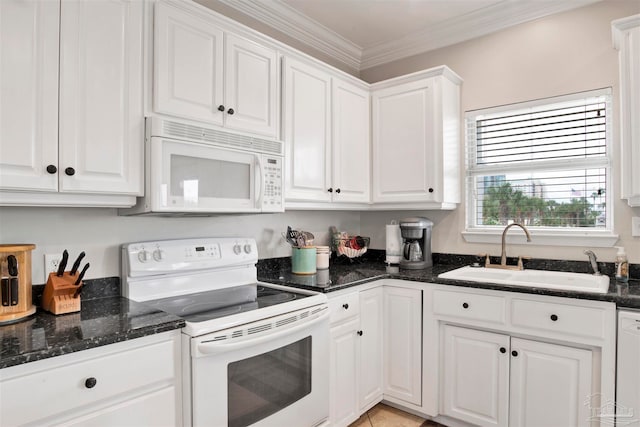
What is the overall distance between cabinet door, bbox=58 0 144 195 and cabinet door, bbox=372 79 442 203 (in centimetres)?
171

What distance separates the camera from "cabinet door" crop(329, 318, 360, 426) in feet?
6.90

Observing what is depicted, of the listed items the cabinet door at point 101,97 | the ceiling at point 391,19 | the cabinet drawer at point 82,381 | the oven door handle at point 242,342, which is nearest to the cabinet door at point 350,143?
the ceiling at point 391,19

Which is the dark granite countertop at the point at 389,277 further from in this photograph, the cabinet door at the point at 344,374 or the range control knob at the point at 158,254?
the range control knob at the point at 158,254

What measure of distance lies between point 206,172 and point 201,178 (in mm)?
39

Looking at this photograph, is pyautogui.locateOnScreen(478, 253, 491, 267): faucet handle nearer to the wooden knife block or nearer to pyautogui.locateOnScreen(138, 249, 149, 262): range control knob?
pyautogui.locateOnScreen(138, 249, 149, 262): range control knob

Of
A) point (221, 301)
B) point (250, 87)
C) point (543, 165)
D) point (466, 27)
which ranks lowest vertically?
point (221, 301)

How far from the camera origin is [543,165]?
8.40ft

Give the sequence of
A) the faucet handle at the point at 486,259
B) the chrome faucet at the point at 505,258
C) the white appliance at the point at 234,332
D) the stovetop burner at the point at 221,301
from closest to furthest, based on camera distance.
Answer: the white appliance at the point at 234,332 < the stovetop burner at the point at 221,301 < the chrome faucet at the point at 505,258 < the faucet handle at the point at 486,259

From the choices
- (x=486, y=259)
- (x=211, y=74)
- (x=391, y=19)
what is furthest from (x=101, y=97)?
(x=486, y=259)

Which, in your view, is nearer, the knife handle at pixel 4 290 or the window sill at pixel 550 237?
the knife handle at pixel 4 290

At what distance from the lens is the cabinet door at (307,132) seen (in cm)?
232

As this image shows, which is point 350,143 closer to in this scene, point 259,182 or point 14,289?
point 259,182

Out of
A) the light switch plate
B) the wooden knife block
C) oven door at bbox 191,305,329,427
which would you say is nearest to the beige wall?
the light switch plate

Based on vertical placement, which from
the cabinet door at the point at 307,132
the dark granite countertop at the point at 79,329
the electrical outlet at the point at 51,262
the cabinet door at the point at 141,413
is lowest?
the cabinet door at the point at 141,413
